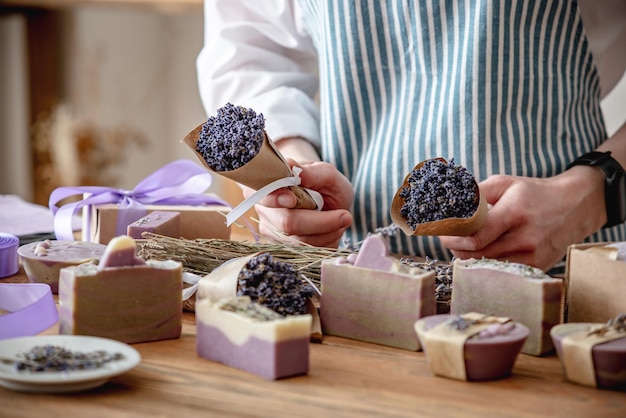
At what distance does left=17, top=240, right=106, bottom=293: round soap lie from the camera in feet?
3.62

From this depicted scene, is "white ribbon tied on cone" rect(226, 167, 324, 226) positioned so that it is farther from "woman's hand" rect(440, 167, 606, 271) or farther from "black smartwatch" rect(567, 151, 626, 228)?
"black smartwatch" rect(567, 151, 626, 228)

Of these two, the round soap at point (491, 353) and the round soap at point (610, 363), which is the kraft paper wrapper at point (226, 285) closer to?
the round soap at point (491, 353)

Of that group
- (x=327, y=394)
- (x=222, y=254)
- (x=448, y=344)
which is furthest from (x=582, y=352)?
(x=222, y=254)

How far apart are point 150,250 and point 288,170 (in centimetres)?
24

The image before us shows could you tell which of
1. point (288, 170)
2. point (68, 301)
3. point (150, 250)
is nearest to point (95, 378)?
point (68, 301)

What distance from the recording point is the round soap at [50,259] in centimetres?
110

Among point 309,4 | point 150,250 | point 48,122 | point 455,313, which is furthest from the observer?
point 48,122

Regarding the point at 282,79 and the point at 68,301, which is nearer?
the point at 68,301

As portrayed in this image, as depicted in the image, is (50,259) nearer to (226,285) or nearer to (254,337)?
(226,285)

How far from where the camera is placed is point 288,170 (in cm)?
116

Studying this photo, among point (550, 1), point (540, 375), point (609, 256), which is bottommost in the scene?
point (540, 375)

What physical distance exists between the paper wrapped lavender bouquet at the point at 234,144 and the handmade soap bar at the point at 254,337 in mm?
269

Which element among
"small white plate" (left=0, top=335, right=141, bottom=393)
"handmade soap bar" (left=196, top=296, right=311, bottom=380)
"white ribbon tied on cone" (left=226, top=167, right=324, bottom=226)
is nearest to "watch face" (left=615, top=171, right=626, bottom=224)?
"white ribbon tied on cone" (left=226, top=167, right=324, bottom=226)

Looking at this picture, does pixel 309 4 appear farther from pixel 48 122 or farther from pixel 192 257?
pixel 48 122
